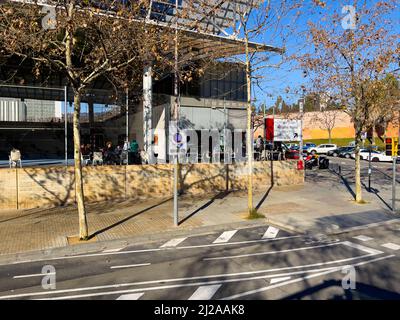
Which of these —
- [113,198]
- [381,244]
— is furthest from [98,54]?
[381,244]

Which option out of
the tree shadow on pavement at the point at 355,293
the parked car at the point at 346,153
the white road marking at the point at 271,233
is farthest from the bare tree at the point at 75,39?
the parked car at the point at 346,153

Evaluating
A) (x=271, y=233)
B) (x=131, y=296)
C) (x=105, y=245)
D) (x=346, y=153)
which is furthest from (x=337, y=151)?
(x=131, y=296)

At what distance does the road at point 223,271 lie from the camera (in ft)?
18.2

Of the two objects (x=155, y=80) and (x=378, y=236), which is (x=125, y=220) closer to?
(x=378, y=236)

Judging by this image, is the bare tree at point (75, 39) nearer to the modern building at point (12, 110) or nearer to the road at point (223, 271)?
the road at point (223, 271)

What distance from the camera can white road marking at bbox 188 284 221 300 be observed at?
534 centimetres

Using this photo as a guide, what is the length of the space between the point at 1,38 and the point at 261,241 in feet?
26.2

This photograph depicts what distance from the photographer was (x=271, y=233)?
381 inches

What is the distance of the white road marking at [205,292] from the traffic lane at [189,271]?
253mm

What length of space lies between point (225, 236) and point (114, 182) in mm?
6193

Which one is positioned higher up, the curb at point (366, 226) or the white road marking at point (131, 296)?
the white road marking at point (131, 296)

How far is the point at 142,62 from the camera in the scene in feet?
32.2

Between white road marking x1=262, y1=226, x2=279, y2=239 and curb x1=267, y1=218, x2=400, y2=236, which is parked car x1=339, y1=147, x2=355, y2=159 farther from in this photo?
white road marking x1=262, y1=226, x2=279, y2=239
